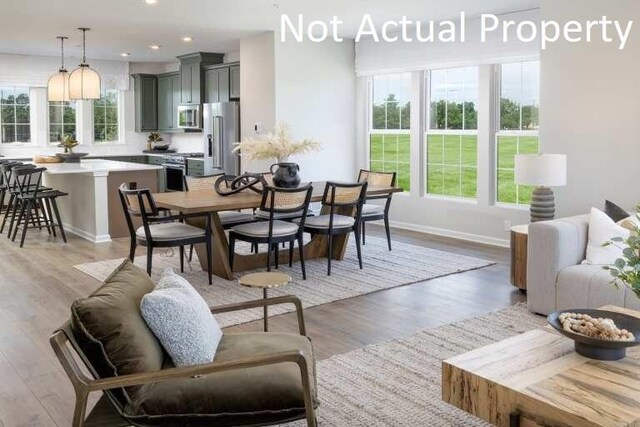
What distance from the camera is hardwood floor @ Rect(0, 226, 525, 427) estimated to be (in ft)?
10.3

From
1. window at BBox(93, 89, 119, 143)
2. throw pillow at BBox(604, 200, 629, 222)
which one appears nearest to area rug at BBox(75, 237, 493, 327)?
throw pillow at BBox(604, 200, 629, 222)

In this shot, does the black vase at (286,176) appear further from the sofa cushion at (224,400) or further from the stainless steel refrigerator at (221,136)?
the sofa cushion at (224,400)

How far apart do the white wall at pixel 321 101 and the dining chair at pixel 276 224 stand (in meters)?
Answer: 2.85

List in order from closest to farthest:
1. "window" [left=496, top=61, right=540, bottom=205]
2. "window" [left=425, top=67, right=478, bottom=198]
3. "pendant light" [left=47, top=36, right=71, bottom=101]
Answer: "window" [left=496, top=61, right=540, bottom=205] < "window" [left=425, top=67, right=478, bottom=198] < "pendant light" [left=47, top=36, right=71, bottom=101]

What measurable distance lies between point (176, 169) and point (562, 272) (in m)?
7.55

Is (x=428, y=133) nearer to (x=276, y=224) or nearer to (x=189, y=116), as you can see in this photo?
(x=276, y=224)

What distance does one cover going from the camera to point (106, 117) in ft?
37.4

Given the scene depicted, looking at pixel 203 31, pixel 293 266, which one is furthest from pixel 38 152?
pixel 293 266

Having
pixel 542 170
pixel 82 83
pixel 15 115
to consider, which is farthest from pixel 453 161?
pixel 15 115

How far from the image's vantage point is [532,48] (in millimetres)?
6562

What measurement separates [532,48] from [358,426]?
501 centimetres

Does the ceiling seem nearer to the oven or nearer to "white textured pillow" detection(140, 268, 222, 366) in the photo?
the oven

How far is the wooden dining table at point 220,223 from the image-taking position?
515cm

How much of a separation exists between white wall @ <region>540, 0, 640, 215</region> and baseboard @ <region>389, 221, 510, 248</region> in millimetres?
1664
